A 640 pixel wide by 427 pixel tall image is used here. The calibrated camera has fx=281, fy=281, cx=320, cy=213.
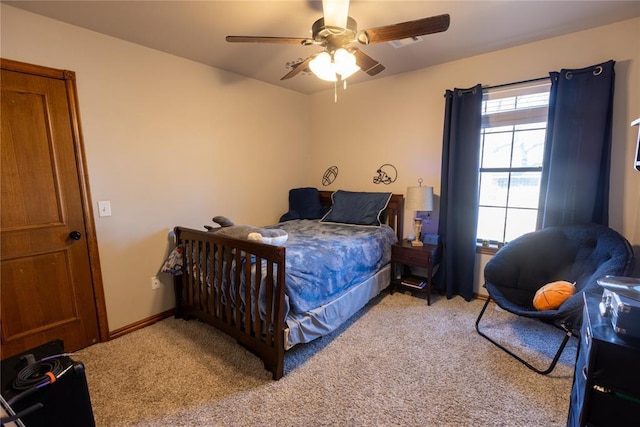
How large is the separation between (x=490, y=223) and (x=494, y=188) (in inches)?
14.6

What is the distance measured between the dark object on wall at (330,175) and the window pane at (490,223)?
1.84 metres

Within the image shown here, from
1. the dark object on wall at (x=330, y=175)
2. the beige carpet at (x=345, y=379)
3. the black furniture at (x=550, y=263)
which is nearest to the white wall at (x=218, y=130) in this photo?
the dark object on wall at (x=330, y=175)

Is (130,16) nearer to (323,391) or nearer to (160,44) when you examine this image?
(160,44)

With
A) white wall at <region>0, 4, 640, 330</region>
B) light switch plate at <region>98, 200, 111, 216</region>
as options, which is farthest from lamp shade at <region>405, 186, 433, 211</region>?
light switch plate at <region>98, 200, 111, 216</region>

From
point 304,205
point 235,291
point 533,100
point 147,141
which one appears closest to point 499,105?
point 533,100

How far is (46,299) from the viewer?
206cm

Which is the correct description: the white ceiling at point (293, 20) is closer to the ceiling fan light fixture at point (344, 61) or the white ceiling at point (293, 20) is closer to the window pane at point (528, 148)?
the ceiling fan light fixture at point (344, 61)

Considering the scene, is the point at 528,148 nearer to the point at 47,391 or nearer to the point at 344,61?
the point at 344,61

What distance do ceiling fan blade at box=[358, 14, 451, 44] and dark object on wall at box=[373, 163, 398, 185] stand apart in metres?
1.91

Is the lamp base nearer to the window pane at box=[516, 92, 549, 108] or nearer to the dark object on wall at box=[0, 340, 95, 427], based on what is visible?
the window pane at box=[516, 92, 549, 108]

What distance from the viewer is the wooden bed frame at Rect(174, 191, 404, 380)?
1797 mm

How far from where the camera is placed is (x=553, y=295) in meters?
1.99

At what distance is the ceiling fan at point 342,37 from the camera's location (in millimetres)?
1470

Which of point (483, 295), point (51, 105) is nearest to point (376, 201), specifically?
point (483, 295)
